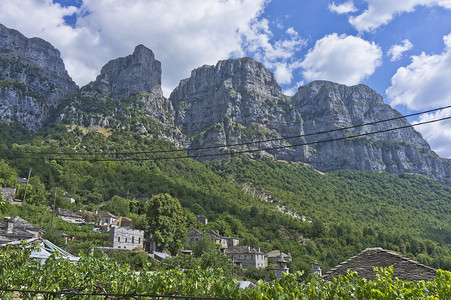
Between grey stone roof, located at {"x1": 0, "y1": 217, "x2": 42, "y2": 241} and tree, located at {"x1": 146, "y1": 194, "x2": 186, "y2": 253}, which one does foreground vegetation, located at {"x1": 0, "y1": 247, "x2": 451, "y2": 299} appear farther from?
tree, located at {"x1": 146, "y1": 194, "x2": 186, "y2": 253}

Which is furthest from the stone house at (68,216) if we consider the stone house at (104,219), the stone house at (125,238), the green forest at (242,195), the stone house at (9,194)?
the stone house at (125,238)

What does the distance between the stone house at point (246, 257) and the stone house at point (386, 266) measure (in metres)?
45.5

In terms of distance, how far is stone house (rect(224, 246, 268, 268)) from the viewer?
56719 mm

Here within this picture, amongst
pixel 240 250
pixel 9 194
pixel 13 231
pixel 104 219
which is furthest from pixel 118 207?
pixel 13 231

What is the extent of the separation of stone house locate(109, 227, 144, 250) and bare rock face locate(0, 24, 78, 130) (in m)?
133

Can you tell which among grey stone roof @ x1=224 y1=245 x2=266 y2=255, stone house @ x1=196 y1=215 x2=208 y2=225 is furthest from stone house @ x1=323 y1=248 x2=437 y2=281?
stone house @ x1=196 y1=215 x2=208 y2=225

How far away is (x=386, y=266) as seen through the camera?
40.7ft

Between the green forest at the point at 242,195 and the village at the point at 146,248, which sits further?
the green forest at the point at 242,195

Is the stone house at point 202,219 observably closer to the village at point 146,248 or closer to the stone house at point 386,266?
the village at point 146,248

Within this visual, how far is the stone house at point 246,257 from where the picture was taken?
2233 inches

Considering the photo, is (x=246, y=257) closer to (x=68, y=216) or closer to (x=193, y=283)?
(x=68, y=216)

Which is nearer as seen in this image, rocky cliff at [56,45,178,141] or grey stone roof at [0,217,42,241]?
grey stone roof at [0,217,42,241]

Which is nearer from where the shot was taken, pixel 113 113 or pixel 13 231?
pixel 13 231

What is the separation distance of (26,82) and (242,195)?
141205 mm
